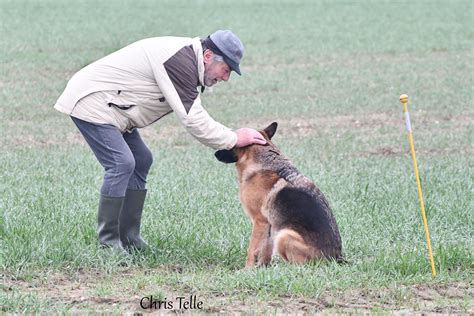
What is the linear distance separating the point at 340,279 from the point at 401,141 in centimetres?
831

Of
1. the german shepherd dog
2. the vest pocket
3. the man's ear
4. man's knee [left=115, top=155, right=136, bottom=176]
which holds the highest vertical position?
the man's ear

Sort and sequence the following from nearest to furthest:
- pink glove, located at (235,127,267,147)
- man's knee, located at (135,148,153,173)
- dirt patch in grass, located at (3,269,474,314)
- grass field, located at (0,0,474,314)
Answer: dirt patch in grass, located at (3,269,474,314)
grass field, located at (0,0,474,314)
pink glove, located at (235,127,267,147)
man's knee, located at (135,148,153,173)

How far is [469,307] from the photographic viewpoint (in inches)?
234

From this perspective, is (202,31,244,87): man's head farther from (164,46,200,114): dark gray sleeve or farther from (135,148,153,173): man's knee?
(135,148,153,173): man's knee

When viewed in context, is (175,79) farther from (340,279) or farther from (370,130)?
(370,130)

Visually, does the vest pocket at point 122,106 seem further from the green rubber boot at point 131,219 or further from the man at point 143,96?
the green rubber boot at point 131,219

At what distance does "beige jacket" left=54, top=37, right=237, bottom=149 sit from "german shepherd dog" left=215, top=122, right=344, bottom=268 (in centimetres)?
31

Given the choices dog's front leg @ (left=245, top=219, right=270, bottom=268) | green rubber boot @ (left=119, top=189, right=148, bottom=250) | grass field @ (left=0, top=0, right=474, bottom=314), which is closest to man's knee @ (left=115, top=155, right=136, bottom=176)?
green rubber boot @ (left=119, top=189, right=148, bottom=250)

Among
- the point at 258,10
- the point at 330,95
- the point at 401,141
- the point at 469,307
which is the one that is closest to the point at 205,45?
the point at 469,307

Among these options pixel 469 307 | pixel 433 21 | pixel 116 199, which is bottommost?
pixel 469 307

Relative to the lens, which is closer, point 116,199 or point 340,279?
point 340,279

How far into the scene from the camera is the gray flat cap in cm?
664

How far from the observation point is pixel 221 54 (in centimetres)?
671

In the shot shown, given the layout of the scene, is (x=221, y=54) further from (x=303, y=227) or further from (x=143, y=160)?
(x=303, y=227)
